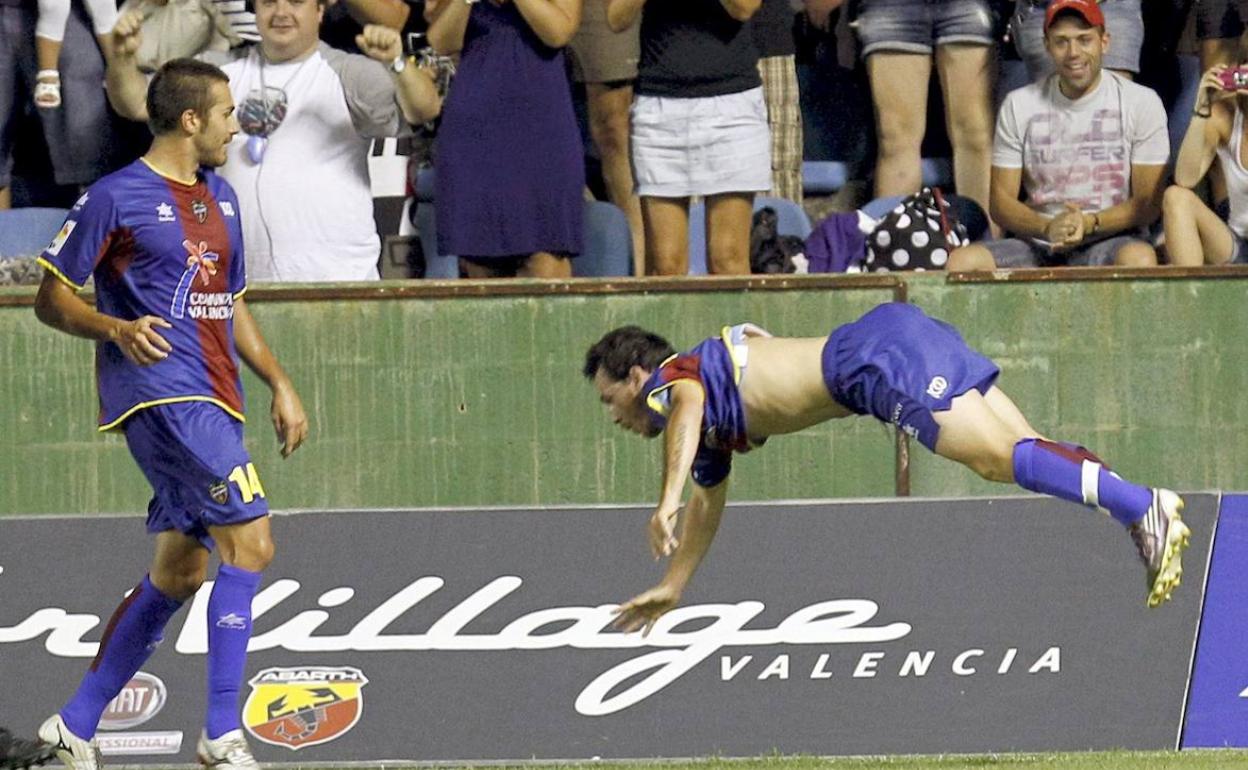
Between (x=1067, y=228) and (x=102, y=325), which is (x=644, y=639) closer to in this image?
(x=102, y=325)

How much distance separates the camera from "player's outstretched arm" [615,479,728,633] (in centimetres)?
782

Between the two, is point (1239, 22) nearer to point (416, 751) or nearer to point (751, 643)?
point (751, 643)

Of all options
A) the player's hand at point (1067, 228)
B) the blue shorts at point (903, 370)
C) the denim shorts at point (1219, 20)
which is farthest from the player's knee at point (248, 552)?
the denim shorts at point (1219, 20)

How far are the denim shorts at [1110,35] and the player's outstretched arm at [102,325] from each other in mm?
5101

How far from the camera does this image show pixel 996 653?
8023 millimetres

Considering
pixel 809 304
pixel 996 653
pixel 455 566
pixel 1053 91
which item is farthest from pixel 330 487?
pixel 1053 91

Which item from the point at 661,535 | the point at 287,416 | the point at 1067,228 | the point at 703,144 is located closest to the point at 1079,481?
the point at 661,535

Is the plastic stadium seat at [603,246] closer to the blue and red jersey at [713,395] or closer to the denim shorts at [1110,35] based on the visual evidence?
the denim shorts at [1110,35]

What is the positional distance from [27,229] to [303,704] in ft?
11.3

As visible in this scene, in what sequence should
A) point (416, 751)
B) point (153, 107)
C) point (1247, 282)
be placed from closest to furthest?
point (153, 107)
point (416, 751)
point (1247, 282)

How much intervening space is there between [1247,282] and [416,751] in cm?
428

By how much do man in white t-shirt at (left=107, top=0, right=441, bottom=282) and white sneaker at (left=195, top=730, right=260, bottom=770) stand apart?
3441 mm

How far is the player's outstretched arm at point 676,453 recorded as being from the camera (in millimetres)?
6723

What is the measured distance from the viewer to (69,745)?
23.9 feet
